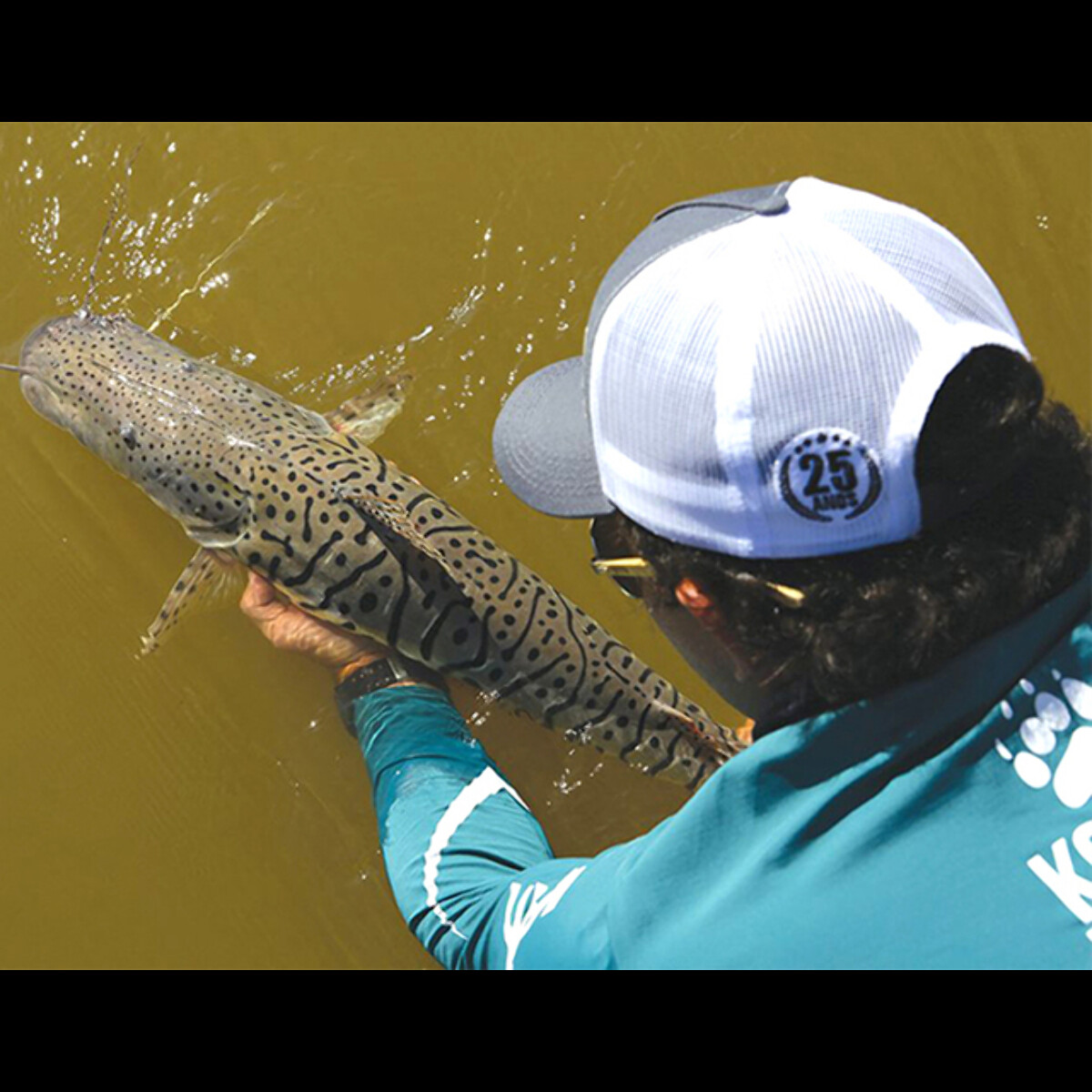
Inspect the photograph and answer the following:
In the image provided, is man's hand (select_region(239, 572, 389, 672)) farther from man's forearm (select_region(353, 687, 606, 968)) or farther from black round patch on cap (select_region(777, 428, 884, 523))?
black round patch on cap (select_region(777, 428, 884, 523))

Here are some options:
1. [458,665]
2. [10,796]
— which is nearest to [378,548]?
[458,665]

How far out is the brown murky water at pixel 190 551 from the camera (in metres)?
4.07

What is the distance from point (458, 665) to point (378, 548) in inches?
17.5

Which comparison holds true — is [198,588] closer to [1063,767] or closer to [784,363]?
[784,363]

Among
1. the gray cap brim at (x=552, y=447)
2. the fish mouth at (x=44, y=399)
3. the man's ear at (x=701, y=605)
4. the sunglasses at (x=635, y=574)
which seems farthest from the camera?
the fish mouth at (x=44, y=399)

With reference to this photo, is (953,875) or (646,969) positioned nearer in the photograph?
(953,875)

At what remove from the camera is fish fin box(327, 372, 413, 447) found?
395 centimetres

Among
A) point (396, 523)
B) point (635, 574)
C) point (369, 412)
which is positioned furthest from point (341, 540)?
point (635, 574)

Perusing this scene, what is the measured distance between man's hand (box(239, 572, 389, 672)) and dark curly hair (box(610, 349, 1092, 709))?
7.22 feet

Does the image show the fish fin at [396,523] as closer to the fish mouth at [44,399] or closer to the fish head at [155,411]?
the fish head at [155,411]

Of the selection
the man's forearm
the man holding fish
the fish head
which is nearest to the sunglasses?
the man holding fish

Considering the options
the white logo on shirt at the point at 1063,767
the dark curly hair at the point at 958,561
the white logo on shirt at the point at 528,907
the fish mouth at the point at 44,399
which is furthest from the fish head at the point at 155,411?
the white logo on shirt at the point at 1063,767

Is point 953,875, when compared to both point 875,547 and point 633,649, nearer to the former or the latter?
point 875,547

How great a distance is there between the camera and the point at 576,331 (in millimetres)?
4211
